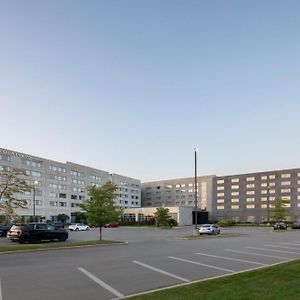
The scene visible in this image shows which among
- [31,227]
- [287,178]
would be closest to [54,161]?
[287,178]

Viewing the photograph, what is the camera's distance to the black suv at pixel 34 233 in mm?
31312

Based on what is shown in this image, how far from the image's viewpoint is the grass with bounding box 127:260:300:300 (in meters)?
8.70

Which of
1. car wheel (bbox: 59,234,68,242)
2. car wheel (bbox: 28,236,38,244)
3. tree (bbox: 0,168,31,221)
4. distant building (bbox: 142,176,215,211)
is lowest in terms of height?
distant building (bbox: 142,176,215,211)

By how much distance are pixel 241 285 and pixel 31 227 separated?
24237 mm

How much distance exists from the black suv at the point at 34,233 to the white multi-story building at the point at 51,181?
200ft

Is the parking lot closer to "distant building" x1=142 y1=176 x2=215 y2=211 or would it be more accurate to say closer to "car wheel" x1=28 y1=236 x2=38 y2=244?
"car wheel" x1=28 y1=236 x2=38 y2=244

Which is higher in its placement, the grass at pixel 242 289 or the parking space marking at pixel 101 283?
the grass at pixel 242 289

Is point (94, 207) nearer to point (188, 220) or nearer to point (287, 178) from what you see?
point (188, 220)

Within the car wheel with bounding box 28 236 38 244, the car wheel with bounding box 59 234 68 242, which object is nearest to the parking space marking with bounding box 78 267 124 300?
the car wheel with bounding box 28 236 38 244

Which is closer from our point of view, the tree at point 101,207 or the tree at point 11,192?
the tree at point 11,192

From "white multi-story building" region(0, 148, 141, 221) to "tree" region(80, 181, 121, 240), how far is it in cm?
6135

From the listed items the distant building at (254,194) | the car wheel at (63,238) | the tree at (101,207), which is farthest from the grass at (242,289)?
the distant building at (254,194)

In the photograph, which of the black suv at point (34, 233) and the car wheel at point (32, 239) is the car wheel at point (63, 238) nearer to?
the black suv at point (34, 233)

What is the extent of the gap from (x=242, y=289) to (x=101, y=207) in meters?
23.9
